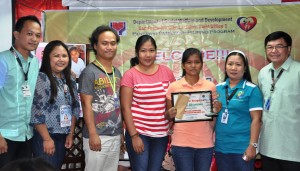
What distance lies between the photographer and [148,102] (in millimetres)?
2760

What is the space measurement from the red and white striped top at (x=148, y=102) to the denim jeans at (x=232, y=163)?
55 centimetres

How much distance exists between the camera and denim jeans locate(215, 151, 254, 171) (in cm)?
278

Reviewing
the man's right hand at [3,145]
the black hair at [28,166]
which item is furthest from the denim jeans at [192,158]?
the black hair at [28,166]

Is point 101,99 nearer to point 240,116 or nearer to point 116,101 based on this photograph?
point 116,101

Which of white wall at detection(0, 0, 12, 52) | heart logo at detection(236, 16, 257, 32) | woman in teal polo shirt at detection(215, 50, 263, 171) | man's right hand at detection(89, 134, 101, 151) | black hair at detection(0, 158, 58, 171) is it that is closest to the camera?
black hair at detection(0, 158, 58, 171)

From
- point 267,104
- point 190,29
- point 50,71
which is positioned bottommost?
point 267,104

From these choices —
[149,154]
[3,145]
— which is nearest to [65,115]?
[3,145]

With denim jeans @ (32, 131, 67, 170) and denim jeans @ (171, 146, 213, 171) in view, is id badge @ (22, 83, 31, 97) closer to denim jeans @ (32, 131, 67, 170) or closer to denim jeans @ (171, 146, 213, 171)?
denim jeans @ (32, 131, 67, 170)

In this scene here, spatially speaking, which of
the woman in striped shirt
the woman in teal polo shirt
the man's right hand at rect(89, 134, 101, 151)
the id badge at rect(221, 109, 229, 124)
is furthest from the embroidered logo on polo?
the man's right hand at rect(89, 134, 101, 151)

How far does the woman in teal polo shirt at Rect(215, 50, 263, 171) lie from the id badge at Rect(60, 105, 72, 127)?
128 centimetres

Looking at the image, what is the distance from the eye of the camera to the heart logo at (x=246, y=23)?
471cm

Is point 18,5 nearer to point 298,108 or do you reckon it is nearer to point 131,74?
point 131,74

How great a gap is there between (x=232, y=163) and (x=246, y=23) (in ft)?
8.35

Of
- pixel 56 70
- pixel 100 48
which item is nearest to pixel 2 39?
Result: pixel 56 70
